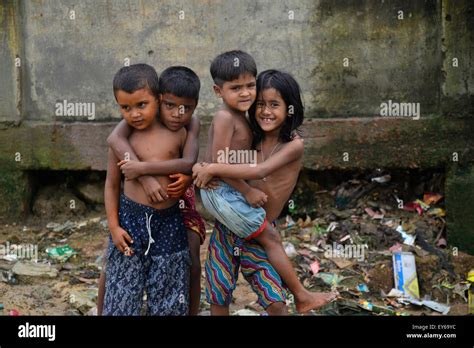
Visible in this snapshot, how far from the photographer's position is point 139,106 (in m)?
3.86

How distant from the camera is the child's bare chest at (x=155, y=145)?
3.95 meters

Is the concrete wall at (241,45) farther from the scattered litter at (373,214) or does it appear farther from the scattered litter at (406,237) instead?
the scattered litter at (406,237)

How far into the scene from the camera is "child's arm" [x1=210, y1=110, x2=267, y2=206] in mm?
3857

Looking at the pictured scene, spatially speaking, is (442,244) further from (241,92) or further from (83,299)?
(241,92)

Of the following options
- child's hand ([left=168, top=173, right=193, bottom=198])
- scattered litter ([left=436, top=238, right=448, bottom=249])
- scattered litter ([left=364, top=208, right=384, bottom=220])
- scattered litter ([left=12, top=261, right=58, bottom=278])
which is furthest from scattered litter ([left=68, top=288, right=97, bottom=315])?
scattered litter ([left=436, top=238, right=448, bottom=249])

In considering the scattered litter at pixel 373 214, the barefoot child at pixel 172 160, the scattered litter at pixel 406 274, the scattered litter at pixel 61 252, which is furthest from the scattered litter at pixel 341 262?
the barefoot child at pixel 172 160

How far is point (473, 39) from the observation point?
6.12m

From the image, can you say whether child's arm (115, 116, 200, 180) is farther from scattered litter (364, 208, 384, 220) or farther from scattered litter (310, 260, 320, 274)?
scattered litter (364, 208, 384, 220)

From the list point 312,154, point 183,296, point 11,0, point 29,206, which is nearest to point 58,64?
point 11,0

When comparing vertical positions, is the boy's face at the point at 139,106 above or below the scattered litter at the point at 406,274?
above

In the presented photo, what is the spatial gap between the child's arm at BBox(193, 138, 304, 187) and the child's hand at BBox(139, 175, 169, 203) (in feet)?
0.62

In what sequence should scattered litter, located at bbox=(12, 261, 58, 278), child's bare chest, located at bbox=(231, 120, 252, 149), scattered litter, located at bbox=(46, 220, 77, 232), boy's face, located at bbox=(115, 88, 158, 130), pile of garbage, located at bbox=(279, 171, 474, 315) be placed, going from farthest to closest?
scattered litter, located at bbox=(46, 220, 77, 232), scattered litter, located at bbox=(12, 261, 58, 278), pile of garbage, located at bbox=(279, 171, 474, 315), child's bare chest, located at bbox=(231, 120, 252, 149), boy's face, located at bbox=(115, 88, 158, 130)

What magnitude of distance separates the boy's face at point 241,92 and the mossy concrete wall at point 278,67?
103 inches

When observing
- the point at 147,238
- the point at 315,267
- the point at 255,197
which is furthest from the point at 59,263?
the point at 255,197
